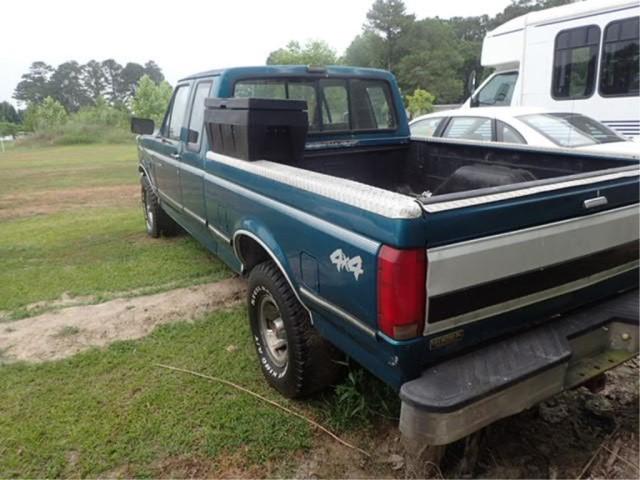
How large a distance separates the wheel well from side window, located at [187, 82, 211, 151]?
1.08 m

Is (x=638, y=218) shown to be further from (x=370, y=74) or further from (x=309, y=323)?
(x=370, y=74)

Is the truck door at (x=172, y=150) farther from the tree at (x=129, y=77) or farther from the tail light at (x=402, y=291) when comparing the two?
the tree at (x=129, y=77)

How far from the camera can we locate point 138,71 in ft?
338

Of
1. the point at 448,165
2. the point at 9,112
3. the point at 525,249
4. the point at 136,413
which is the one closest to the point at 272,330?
the point at 136,413

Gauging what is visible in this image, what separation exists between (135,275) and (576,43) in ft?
26.6

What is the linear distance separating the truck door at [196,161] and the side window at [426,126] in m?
3.57

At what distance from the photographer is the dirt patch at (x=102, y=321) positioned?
12.0 feet

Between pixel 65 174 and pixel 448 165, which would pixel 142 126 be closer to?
pixel 448 165

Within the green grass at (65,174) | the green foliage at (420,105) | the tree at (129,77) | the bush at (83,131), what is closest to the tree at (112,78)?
the tree at (129,77)

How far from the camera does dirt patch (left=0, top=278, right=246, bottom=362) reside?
144 inches

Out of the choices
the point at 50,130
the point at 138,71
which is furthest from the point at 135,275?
the point at 138,71

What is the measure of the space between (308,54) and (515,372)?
46.3 meters

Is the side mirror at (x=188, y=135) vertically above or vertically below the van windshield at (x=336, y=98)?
below

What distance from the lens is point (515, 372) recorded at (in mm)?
1911
